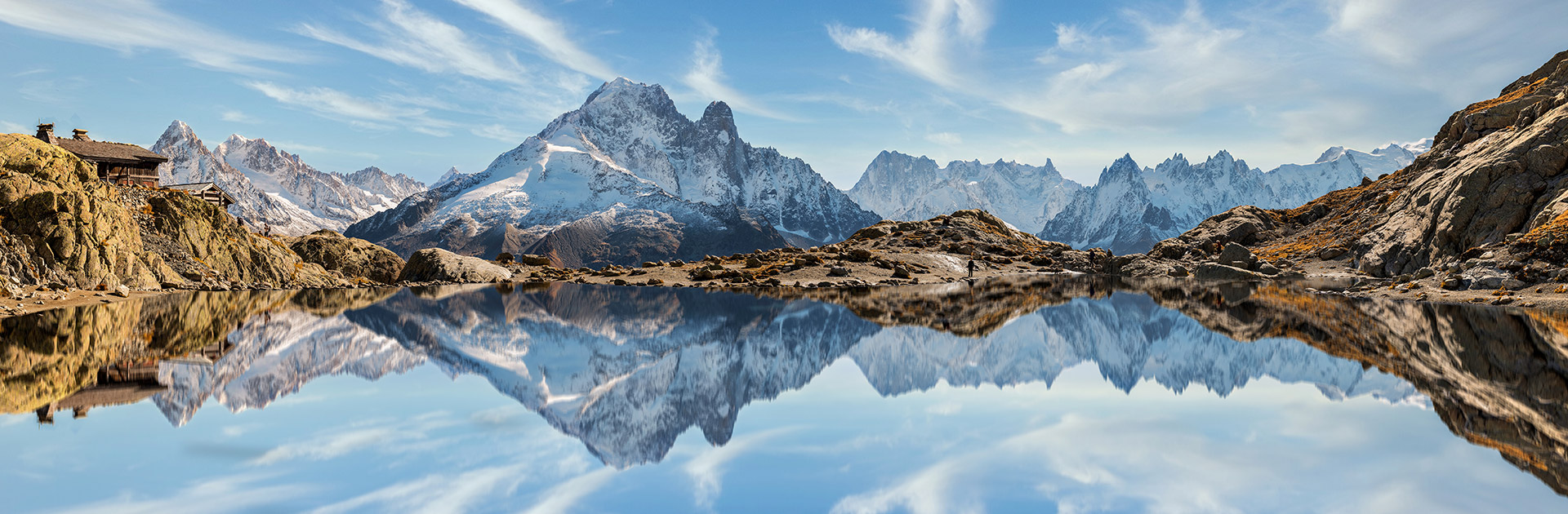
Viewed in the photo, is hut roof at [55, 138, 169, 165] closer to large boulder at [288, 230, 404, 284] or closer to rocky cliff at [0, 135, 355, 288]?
rocky cliff at [0, 135, 355, 288]

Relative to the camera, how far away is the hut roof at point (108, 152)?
189ft

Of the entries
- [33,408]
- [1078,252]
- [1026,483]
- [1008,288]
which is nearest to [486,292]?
[1008,288]

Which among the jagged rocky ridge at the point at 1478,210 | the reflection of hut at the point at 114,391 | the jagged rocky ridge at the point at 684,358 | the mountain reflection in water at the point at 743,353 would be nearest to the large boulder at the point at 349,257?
the mountain reflection in water at the point at 743,353

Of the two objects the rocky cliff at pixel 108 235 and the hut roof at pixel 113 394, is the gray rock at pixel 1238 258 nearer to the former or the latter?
the rocky cliff at pixel 108 235

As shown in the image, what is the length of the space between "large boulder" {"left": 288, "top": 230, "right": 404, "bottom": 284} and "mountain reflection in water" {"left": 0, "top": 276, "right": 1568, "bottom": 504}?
39.6 metres

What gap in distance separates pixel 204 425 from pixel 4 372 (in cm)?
793

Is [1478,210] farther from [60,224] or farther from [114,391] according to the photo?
[60,224]

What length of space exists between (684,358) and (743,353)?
5.71 ft

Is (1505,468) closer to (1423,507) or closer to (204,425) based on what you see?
(1423,507)

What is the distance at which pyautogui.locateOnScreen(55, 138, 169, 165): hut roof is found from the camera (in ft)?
189

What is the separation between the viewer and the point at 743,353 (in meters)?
20.0

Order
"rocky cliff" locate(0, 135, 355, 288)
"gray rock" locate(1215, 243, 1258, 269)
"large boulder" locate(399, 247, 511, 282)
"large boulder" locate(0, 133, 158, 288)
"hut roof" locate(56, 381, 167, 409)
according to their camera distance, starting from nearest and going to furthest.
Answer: "hut roof" locate(56, 381, 167, 409) < "large boulder" locate(0, 133, 158, 288) < "rocky cliff" locate(0, 135, 355, 288) < "large boulder" locate(399, 247, 511, 282) < "gray rock" locate(1215, 243, 1258, 269)

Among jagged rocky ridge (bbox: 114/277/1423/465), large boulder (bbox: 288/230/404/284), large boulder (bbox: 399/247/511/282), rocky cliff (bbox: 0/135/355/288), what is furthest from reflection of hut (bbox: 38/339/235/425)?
large boulder (bbox: 288/230/404/284)

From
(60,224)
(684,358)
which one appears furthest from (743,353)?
(60,224)
